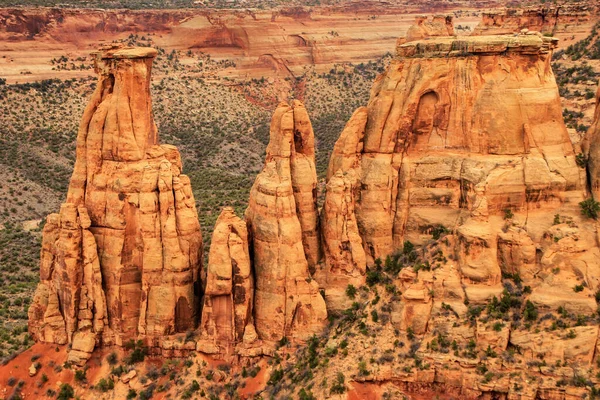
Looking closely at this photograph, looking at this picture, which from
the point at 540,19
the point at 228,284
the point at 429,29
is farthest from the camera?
the point at 540,19

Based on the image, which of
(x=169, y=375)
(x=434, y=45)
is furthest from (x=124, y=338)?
(x=434, y=45)

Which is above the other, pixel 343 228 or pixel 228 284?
pixel 343 228

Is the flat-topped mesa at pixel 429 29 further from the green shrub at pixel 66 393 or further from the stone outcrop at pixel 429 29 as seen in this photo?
the green shrub at pixel 66 393

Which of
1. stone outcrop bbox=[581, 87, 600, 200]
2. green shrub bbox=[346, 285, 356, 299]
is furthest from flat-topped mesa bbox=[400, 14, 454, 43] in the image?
green shrub bbox=[346, 285, 356, 299]

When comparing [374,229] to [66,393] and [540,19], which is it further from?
[540,19]

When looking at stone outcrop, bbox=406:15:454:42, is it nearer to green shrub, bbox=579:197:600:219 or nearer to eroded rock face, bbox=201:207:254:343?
green shrub, bbox=579:197:600:219

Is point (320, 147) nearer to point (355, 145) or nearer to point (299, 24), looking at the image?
point (299, 24)

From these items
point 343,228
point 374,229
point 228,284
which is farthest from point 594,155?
point 228,284
